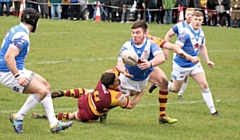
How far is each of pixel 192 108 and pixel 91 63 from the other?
684 cm

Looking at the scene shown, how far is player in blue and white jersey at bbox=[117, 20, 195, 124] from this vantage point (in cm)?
1018

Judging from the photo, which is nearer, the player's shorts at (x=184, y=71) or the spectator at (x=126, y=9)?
the player's shorts at (x=184, y=71)

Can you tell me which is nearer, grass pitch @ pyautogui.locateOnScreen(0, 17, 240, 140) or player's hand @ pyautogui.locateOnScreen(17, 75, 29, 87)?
player's hand @ pyautogui.locateOnScreen(17, 75, 29, 87)

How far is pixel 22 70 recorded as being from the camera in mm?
9289

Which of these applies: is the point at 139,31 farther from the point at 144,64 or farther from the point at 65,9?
the point at 65,9

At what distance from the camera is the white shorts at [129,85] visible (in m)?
10.7

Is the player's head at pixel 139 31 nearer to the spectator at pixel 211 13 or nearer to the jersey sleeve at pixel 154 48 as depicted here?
the jersey sleeve at pixel 154 48

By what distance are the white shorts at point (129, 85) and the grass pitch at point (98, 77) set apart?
56cm

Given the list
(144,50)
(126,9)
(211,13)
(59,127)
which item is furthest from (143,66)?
(211,13)

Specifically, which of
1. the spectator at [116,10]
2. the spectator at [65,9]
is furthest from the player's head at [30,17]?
the spectator at [65,9]

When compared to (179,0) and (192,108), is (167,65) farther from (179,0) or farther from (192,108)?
(179,0)

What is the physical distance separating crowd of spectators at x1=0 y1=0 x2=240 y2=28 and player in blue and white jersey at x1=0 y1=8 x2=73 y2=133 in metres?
22.1

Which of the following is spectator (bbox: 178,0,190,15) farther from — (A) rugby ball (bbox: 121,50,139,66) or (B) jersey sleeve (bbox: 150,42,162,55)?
(A) rugby ball (bbox: 121,50,139,66)

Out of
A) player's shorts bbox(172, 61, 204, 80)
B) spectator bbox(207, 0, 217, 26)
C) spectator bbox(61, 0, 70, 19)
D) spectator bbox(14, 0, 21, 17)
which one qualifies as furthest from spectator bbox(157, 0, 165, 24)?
player's shorts bbox(172, 61, 204, 80)
